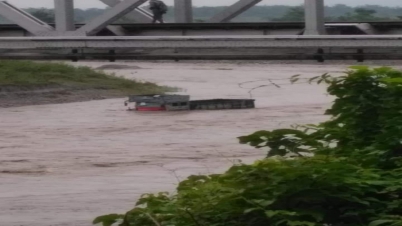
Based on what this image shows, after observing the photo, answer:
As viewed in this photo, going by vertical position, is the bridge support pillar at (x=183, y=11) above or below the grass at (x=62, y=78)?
above

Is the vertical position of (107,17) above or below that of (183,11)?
above

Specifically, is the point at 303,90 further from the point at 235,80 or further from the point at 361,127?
the point at 361,127

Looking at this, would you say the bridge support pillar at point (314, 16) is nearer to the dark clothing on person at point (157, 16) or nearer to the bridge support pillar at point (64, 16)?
the bridge support pillar at point (64, 16)

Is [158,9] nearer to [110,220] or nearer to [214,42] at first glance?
[214,42]

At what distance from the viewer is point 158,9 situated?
89.8 feet

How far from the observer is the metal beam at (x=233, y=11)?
27781mm

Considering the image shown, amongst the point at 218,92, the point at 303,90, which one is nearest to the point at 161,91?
the point at 218,92

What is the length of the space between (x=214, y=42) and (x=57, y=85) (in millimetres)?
9217

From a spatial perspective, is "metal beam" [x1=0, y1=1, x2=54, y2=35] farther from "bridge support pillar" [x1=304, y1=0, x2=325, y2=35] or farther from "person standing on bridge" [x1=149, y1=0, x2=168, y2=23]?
"bridge support pillar" [x1=304, y1=0, x2=325, y2=35]

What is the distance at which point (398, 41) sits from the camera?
16.8 m

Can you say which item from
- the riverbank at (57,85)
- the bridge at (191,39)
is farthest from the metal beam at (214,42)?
the riverbank at (57,85)

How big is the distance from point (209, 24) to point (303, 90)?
11.0 ft

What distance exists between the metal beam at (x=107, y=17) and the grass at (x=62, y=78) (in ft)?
12.0

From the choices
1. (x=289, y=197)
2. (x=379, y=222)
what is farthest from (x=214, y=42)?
(x=379, y=222)
